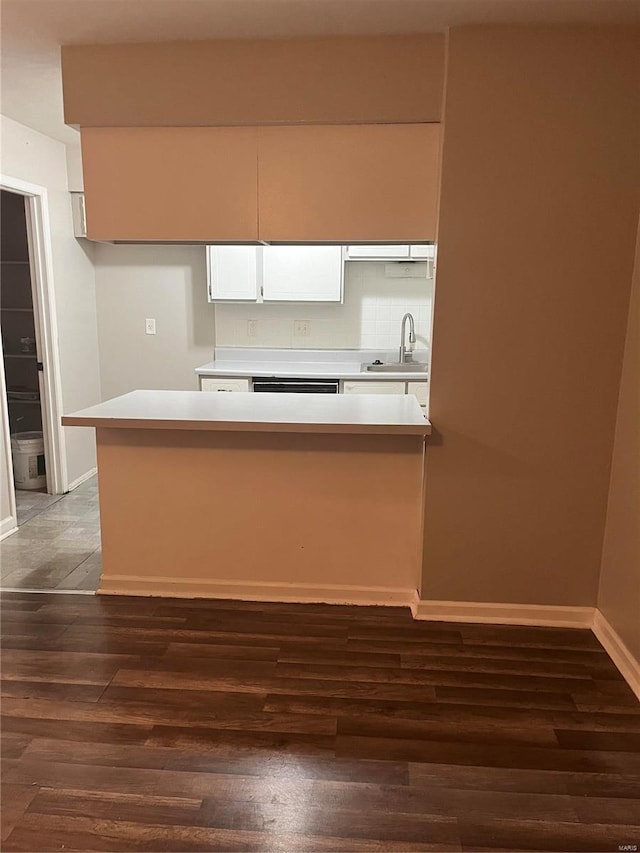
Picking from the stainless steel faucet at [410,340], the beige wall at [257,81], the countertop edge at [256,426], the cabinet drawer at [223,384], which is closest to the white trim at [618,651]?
the countertop edge at [256,426]

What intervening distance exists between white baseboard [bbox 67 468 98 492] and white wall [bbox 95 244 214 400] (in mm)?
609

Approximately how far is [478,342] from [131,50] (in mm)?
1825

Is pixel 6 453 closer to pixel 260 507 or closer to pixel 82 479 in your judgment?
pixel 82 479

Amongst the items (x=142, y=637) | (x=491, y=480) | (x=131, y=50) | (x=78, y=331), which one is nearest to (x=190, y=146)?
(x=131, y=50)

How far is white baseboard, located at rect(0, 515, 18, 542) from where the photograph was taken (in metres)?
3.57

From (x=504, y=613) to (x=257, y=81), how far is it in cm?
244

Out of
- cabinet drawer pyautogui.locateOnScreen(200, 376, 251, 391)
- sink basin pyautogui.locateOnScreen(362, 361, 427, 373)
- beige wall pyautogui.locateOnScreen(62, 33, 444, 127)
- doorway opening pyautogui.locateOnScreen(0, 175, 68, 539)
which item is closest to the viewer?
beige wall pyautogui.locateOnScreen(62, 33, 444, 127)

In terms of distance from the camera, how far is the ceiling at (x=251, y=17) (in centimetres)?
210

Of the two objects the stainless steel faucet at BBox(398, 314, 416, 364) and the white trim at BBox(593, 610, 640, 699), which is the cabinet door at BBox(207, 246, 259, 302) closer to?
the stainless steel faucet at BBox(398, 314, 416, 364)

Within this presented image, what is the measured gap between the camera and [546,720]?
2.08 meters

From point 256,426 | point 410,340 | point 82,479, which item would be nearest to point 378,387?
point 410,340

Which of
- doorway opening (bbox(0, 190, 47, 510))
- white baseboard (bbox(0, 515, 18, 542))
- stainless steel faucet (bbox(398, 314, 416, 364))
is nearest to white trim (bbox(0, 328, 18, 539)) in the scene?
white baseboard (bbox(0, 515, 18, 542))

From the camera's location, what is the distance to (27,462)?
4473mm

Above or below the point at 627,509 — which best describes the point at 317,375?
above
